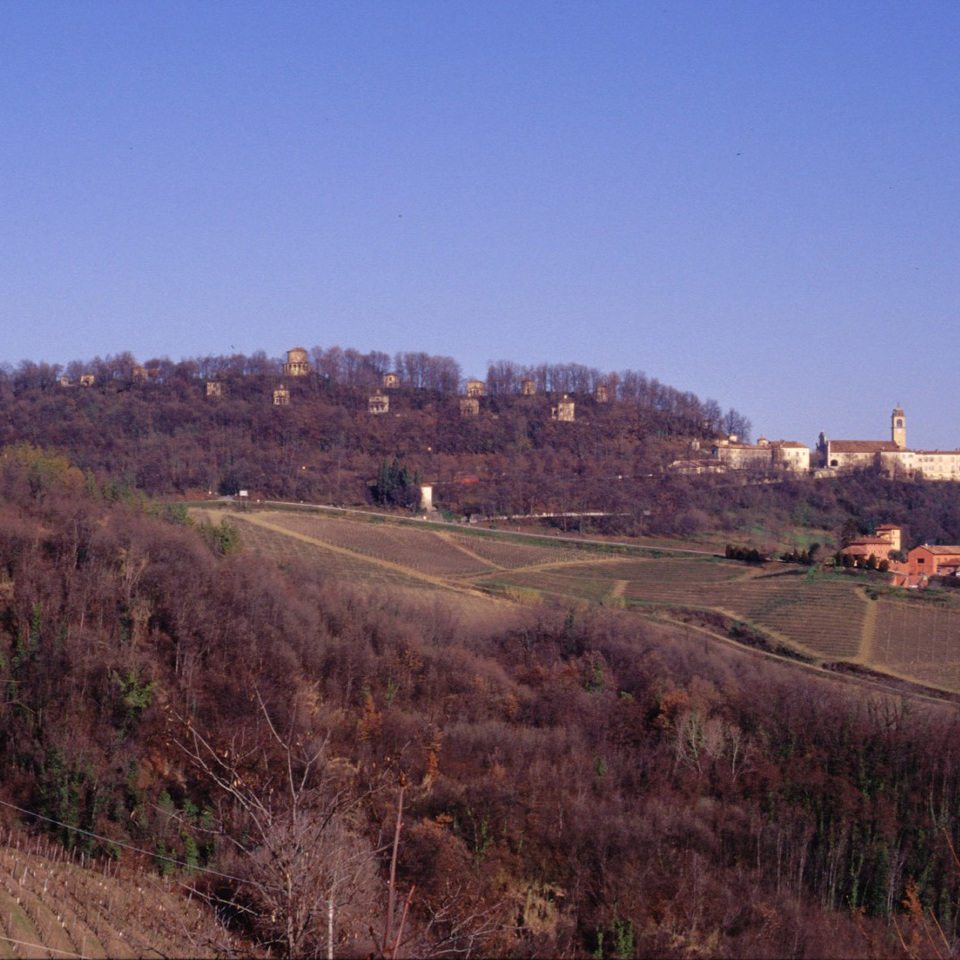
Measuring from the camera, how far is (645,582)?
122 ft

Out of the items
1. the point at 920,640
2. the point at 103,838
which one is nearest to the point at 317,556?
the point at 920,640

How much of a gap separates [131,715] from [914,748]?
13902 mm

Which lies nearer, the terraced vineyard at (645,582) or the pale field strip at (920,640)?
the pale field strip at (920,640)

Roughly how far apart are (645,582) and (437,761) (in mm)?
17901

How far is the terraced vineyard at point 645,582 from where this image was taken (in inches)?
1152

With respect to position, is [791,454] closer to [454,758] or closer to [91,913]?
[454,758]

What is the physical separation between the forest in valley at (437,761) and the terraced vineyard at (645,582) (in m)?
2.41

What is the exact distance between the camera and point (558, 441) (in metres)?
62.0

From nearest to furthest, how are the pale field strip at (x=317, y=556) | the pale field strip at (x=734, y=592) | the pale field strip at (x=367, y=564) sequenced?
the pale field strip at (x=734, y=592), the pale field strip at (x=317, y=556), the pale field strip at (x=367, y=564)

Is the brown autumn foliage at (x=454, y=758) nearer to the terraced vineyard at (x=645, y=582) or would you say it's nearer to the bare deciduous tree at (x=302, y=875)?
the bare deciduous tree at (x=302, y=875)

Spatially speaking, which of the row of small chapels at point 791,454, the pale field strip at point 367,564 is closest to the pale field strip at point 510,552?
the pale field strip at point 367,564

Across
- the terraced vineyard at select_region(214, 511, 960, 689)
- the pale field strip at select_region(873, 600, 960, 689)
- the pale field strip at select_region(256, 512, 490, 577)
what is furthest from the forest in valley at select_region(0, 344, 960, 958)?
the pale field strip at select_region(256, 512, 490, 577)

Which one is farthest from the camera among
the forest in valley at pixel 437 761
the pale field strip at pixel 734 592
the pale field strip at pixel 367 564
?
the pale field strip at pixel 367 564

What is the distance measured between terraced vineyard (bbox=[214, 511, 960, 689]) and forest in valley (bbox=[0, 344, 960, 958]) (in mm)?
2409
